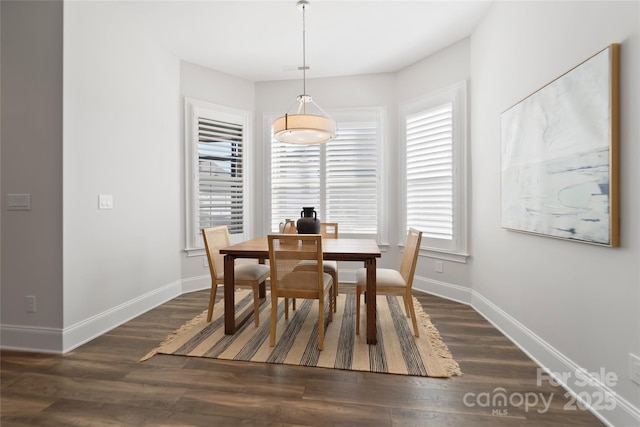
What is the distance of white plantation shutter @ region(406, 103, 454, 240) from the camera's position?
3.59 meters

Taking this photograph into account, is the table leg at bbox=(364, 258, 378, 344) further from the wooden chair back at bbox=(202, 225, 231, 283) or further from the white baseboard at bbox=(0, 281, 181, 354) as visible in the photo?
the white baseboard at bbox=(0, 281, 181, 354)

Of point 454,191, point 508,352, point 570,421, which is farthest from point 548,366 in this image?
point 454,191

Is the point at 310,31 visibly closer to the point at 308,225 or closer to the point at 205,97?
the point at 205,97

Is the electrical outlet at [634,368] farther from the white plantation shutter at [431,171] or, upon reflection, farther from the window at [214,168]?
the window at [214,168]

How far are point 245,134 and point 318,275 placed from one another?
112 inches

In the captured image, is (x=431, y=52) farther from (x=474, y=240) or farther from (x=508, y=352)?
(x=508, y=352)

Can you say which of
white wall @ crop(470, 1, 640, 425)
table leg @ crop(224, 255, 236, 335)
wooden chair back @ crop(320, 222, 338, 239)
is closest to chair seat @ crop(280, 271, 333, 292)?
table leg @ crop(224, 255, 236, 335)

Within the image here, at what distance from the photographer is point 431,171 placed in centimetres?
374


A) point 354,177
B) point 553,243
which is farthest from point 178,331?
point 553,243

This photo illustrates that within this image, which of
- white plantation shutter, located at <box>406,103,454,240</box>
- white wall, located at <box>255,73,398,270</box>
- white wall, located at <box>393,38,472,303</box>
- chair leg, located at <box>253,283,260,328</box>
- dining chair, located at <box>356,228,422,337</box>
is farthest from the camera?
white wall, located at <box>255,73,398,270</box>

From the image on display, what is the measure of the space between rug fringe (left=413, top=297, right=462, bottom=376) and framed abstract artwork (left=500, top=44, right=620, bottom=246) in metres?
1.08

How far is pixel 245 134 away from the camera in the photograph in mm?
4375

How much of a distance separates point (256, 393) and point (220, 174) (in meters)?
3.04

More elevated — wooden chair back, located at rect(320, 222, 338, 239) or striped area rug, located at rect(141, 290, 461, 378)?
wooden chair back, located at rect(320, 222, 338, 239)
